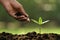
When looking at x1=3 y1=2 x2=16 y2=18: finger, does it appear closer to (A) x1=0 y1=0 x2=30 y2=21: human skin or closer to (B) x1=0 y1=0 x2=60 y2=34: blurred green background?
(A) x1=0 y1=0 x2=30 y2=21: human skin

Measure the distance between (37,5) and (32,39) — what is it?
37 cm

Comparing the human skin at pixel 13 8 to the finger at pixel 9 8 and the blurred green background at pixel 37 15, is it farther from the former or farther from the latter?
the blurred green background at pixel 37 15

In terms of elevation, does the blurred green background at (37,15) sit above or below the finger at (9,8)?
above

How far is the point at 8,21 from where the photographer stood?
1.06 m

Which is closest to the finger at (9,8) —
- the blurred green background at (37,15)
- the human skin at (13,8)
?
the human skin at (13,8)

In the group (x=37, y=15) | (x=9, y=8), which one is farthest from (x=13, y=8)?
(x=37, y=15)

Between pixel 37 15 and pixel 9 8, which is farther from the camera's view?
pixel 37 15

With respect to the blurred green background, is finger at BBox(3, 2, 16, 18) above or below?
below

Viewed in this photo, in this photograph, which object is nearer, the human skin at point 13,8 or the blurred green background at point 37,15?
the human skin at point 13,8

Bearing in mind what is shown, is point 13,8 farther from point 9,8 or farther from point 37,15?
point 37,15

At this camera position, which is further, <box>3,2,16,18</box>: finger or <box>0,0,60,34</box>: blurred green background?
<box>0,0,60,34</box>: blurred green background

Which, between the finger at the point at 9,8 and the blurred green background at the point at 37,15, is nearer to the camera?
the finger at the point at 9,8

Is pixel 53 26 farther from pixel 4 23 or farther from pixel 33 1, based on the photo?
pixel 4 23

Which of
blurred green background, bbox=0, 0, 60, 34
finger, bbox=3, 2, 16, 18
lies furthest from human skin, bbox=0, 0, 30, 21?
blurred green background, bbox=0, 0, 60, 34
